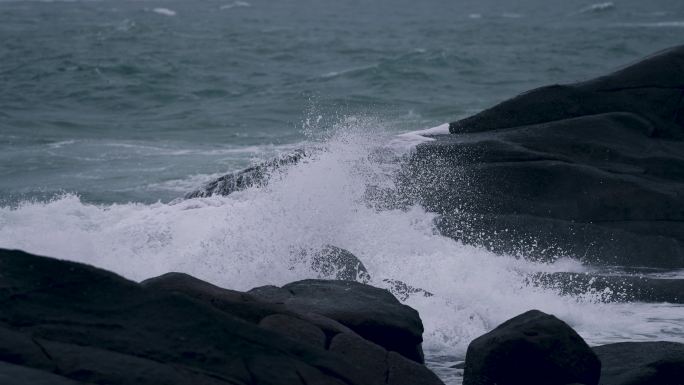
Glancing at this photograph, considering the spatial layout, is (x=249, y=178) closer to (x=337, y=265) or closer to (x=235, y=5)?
(x=337, y=265)

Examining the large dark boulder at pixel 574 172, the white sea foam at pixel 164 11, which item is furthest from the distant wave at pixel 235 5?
the large dark boulder at pixel 574 172

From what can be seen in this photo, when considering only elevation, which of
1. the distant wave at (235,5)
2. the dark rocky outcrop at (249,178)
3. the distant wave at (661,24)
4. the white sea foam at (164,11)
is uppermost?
the distant wave at (235,5)

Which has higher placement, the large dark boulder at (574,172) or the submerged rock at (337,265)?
the large dark boulder at (574,172)

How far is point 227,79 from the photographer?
26.4 m

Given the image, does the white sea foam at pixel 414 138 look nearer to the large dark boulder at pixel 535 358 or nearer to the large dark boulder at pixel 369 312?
the large dark boulder at pixel 369 312

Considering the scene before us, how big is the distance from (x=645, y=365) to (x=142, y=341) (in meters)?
2.85

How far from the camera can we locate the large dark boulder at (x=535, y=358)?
566cm

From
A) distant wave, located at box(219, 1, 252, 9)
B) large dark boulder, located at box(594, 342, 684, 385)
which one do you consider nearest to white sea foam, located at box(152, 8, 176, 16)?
distant wave, located at box(219, 1, 252, 9)

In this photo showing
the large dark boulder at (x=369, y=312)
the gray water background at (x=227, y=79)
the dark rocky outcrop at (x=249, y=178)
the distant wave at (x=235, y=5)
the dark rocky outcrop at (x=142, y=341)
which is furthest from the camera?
the distant wave at (x=235, y=5)

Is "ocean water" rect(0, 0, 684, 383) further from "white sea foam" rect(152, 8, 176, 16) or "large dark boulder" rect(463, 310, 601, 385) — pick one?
"white sea foam" rect(152, 8, 176, 16)

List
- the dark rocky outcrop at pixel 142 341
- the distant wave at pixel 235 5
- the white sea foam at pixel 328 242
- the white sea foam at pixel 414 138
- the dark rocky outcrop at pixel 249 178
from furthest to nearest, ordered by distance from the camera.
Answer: the distant wave at pixel 235 5 → the white sea foam at pixel 414 138 → the dark rocky outcrop at pixel 249 178 → the white sea foam at pixel 328 242 → the dark rocky outcrop at pixel 142 341

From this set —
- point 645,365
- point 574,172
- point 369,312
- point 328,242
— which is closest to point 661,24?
point 574,172

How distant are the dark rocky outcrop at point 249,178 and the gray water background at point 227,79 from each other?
7.27 feet

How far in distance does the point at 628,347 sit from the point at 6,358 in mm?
3667
